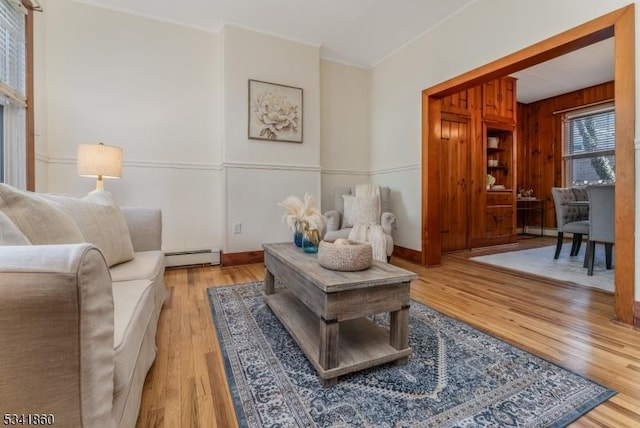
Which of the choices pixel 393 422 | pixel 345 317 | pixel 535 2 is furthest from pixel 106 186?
pixel 535 2

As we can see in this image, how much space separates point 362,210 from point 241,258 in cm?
147

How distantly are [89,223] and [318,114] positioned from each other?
2.81 metres

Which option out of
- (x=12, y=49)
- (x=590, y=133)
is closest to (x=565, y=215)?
(x=590, y=133)

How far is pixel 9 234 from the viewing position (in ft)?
2.37

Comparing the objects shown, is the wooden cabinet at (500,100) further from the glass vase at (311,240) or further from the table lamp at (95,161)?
the table lamp at (95,161)

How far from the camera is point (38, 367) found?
0.53m

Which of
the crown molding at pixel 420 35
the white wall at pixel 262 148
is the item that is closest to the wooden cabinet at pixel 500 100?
the crown molding at pixel 420 35

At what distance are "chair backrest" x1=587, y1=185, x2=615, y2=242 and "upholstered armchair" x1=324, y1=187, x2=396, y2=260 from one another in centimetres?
171

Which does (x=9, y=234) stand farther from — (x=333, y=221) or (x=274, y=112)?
(x=274, y=112)

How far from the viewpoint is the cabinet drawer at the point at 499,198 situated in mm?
4379

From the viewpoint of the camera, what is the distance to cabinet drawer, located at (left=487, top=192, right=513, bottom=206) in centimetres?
438

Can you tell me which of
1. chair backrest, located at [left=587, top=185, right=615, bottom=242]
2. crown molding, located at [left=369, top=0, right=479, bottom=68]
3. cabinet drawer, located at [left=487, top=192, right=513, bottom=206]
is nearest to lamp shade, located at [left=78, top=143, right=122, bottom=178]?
crown molding, located at [left=369, top=0, right=479, bottom=68]

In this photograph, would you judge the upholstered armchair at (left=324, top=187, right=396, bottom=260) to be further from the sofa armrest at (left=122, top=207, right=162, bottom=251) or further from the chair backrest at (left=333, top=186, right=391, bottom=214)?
the sofa armrest at (left=122, top=207, right=162, bottom=251)

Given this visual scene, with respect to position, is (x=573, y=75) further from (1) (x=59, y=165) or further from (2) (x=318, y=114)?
(1) (x=59, y=165)
